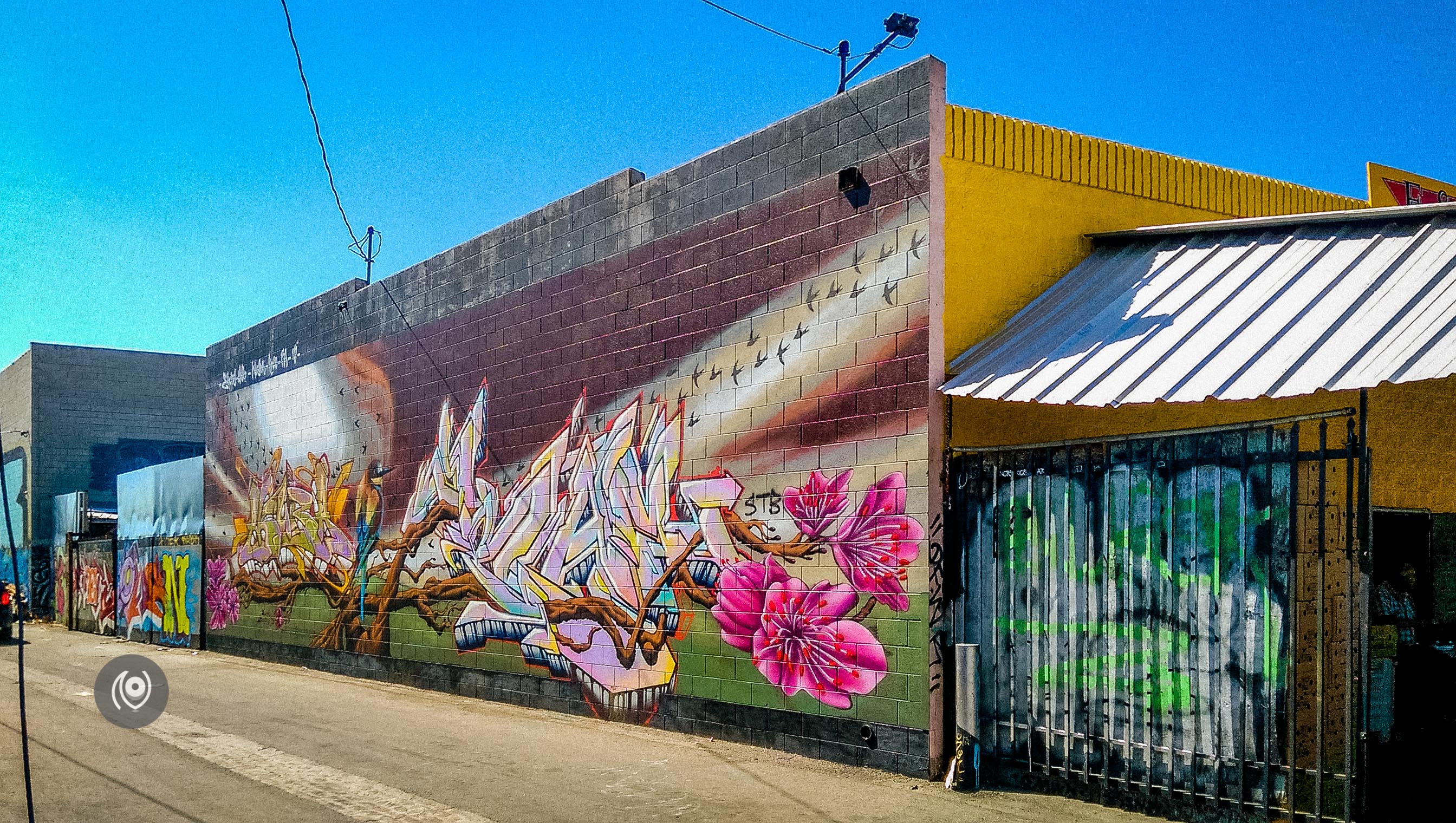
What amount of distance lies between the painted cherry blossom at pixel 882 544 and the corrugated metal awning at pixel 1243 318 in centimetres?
93

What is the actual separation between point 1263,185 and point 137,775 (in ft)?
33.2

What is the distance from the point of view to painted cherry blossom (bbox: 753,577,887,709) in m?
8.01

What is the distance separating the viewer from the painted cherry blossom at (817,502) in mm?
8242

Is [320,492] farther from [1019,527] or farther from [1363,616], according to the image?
[1363,616]

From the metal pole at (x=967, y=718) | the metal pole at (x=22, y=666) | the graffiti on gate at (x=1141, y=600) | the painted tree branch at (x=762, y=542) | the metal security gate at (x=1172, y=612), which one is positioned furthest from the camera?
the painted tree branch at (x=762, y=542)

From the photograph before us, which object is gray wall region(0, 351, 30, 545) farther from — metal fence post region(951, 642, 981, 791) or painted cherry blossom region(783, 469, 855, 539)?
metal fence post region(951, 642, 981, 791)

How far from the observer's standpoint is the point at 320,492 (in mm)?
15961

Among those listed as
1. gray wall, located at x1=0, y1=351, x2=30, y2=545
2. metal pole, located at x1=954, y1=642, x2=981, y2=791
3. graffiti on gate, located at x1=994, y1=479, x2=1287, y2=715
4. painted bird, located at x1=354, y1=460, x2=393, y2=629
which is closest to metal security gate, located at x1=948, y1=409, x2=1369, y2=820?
graffiti on gate, located at x1=994, y1=479, x2=1287, y2=715

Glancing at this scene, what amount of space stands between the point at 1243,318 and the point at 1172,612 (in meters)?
1.78

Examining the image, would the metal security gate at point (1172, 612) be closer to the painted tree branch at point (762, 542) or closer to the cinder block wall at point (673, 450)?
the cinder block wall at point (673, 450)

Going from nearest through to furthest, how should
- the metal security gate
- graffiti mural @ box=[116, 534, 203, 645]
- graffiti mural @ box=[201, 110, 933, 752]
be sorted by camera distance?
1. the metal security gate
2. graffiti mural @ box=[201, 110, 933, 752]
3. graffiti mural @ box=[116, 534, 203, 645]

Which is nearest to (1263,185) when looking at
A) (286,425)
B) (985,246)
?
(985,246)

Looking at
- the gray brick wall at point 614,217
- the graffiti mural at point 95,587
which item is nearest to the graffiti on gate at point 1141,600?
the gray brick wall at point 614,217

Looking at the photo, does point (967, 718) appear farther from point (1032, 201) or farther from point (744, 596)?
point (1032, 201)
